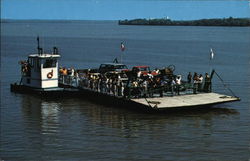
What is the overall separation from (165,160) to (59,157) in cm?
421

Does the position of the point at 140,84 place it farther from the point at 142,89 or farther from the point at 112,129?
the point at 112,129

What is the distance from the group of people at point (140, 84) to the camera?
1109 inches

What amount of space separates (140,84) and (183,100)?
2742 mm

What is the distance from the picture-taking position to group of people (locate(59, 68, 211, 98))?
2816cm

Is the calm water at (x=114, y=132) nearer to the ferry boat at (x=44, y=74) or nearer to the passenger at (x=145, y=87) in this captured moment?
the ferry boat at (x=44, y=74)

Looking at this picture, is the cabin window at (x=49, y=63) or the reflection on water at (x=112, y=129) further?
the cabin window at (x=49, y=63)

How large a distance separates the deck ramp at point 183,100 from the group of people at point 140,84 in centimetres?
60

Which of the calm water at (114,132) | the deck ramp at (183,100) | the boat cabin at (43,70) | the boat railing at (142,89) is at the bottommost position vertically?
the calm water at (114,132)

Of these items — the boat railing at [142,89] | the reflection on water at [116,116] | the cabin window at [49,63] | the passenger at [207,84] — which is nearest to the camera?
the reflection on water at [116,116]

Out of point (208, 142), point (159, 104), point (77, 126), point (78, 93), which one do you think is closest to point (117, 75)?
point (78, 93)

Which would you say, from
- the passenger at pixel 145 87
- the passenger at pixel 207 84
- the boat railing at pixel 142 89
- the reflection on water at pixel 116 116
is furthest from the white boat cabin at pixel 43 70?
the passenger at pixel 207 84

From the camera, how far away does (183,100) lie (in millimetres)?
27438

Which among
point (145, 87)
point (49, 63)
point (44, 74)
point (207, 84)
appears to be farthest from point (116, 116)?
point (49, 63)

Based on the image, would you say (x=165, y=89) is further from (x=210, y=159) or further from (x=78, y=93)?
(x=210, y=159)
